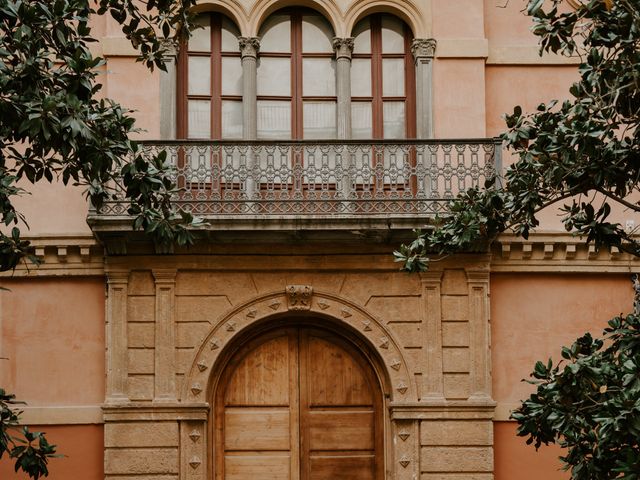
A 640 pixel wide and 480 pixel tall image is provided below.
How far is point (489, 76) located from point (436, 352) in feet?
12.6

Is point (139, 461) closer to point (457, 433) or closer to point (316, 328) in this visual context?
point (316, 328)

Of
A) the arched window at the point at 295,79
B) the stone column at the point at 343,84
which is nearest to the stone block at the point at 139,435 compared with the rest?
the arched window at the point at 295,79

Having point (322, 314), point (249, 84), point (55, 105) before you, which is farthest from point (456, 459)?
point (55, 105)

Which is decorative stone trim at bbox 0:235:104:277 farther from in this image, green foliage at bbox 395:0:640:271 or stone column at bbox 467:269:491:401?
green foliage at bbox 395:0:640:271

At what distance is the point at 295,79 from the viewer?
16281 millimetres

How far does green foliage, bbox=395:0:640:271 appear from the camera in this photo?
10.2m

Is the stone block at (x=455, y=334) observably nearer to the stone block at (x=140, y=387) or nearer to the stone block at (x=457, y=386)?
the stone block at (x=457, y=386)

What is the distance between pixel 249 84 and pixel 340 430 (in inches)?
187

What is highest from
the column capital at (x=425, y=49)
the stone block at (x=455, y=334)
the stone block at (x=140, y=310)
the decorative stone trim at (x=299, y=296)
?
the column capital at (x=425, y=49)

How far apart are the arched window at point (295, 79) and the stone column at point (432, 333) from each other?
8.24ft

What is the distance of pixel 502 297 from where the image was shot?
15.6 meters

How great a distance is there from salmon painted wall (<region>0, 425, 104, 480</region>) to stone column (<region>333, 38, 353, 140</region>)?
509cm

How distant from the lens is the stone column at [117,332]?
15.1 metres

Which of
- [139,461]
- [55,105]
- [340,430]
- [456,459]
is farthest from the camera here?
[340,430]
